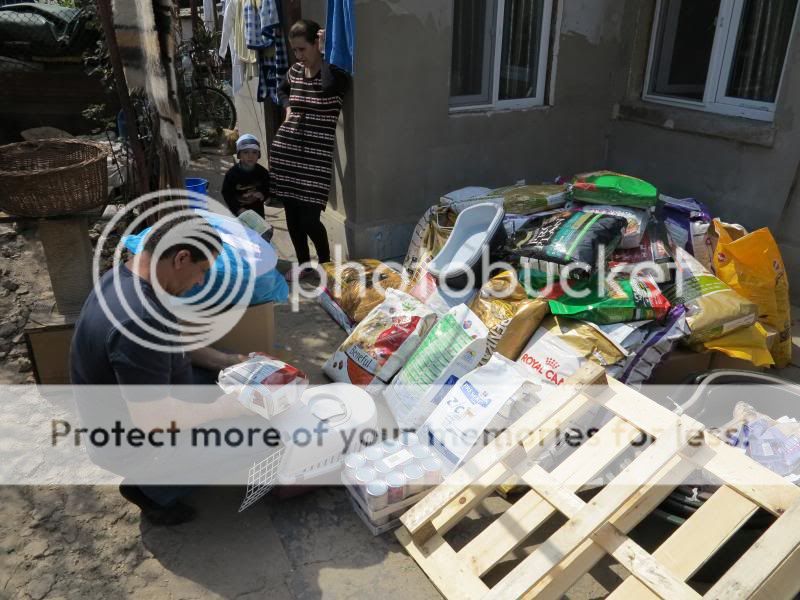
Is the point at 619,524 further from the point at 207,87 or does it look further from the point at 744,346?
the point at 207,87

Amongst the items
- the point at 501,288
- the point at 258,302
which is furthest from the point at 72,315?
the point at 501,288

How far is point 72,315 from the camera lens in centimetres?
303

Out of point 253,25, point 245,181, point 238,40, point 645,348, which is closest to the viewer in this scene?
point 645,348

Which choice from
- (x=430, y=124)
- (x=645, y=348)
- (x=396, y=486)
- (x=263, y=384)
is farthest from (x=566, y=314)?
(x=430, y=124)

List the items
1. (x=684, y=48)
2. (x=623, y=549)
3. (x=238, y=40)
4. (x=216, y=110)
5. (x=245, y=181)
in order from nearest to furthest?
(x=623, y=549)
(x=245, y=181)
(x=684, y=48)
(x=238, y=40)
(x=216, y=110)

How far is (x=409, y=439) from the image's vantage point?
2.52 metres

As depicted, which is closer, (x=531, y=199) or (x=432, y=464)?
(x=432, y=464)

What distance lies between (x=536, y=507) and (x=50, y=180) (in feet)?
8.43

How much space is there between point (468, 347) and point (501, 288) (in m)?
0.58

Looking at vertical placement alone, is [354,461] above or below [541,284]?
below

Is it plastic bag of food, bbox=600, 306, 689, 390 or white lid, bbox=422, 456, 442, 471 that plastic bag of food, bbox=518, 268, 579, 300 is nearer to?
plastic bag of food, bbox=600, 306, 689, 390

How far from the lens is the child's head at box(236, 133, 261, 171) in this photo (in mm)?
4234

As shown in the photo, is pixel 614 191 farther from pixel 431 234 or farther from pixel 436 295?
pixel 436 295

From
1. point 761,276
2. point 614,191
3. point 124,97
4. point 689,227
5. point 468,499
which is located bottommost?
point 468,499
